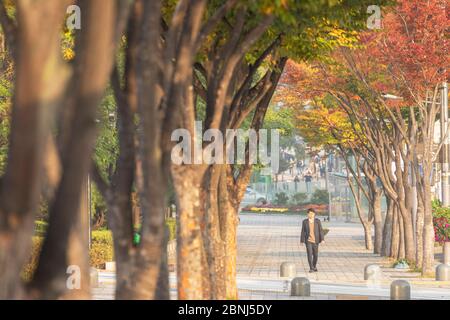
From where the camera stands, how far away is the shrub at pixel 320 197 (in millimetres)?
107725

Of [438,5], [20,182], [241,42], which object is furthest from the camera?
[438,5]

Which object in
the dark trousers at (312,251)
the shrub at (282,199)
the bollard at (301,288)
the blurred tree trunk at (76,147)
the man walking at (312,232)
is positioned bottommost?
the bollard at (301,288)

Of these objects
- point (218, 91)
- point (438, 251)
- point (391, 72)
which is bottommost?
point (438, 251)

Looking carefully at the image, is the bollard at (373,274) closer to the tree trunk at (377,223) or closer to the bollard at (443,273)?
the bollard at (443,273)

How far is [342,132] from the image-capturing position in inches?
1816

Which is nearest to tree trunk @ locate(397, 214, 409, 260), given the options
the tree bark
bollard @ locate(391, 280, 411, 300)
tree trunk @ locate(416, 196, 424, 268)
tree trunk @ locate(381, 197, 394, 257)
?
→ tree trunk @ locate(381, 197, 394, 257)

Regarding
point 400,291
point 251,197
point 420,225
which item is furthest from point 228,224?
point 251,197

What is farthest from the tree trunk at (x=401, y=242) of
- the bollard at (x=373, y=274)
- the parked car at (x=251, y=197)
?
the parked car at (x=251, y=197)

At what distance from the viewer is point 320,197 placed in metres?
109

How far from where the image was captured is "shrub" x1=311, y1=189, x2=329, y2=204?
10772cm

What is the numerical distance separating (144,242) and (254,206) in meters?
101

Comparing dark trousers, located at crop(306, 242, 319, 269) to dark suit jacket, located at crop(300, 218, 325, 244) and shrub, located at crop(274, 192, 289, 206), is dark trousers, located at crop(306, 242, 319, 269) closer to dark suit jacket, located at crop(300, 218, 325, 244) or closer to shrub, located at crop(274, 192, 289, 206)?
dark suit jacket, located at crop(300, 218, 325, 244)

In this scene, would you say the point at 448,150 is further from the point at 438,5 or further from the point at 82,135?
the point at 82,135
